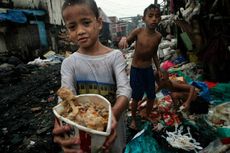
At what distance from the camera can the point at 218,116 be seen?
3.08 metres

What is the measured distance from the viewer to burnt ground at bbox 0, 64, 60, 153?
126 inches

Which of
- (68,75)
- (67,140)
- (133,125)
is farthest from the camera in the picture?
(133,125)

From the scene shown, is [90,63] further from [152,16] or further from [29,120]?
[29,120]

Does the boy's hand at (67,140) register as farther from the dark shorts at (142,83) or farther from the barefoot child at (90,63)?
the dark shorts at (142,83)

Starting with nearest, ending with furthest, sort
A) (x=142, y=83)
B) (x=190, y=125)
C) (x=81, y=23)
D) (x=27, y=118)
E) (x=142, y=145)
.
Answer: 1. (x=81, y=23)
2. (x=142, y=145)
3. (x=190, y=125)
4. (x=142, y=83)
5. (x=27, y=118)

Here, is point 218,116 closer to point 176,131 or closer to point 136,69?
point 176,131

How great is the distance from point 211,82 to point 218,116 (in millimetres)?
1733

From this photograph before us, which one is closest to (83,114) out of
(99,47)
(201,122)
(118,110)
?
(118,110)

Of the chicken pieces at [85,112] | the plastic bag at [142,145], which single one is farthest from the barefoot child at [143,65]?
the chicken pieces at [85,112]

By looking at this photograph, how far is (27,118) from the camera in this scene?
433cm

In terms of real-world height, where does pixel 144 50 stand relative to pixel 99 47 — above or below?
below

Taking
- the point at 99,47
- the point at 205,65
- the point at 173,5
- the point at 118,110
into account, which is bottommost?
the point at 205,65

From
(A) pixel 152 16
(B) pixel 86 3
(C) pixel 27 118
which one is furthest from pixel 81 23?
(C) pixel 27 118

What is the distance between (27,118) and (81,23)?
11.5ft
